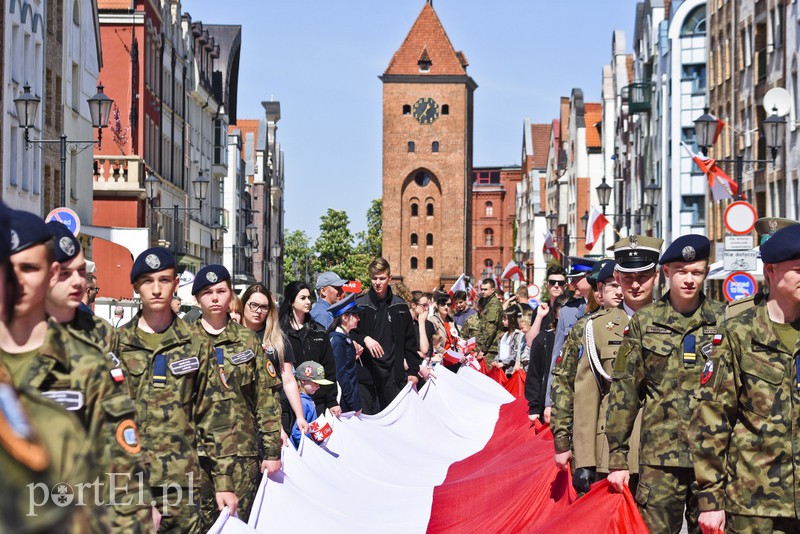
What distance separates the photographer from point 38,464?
2469 millimetres

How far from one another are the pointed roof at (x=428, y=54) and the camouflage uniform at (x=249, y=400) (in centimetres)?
12111

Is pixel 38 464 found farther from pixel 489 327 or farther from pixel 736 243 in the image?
pixel 489 327

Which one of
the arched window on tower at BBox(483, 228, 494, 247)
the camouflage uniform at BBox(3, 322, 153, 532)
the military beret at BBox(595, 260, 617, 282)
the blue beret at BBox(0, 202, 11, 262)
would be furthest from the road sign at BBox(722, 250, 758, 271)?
the arched window on tower at BBox(483, 228, 494, 247)

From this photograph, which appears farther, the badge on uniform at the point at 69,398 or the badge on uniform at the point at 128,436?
the badge on uniform at the point at 128,436

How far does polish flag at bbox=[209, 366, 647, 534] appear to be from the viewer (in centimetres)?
842

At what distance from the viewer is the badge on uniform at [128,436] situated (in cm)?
416

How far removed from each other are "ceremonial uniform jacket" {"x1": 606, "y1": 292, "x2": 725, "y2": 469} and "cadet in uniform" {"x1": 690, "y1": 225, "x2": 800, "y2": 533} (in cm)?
104

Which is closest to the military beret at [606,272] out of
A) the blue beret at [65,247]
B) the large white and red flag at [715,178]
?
the blue beret at [65,247]

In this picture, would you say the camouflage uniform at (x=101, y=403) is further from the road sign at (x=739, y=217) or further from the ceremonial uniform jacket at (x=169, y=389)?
the road sign at (x=739, y=217)

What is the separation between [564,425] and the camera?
28.9 feet

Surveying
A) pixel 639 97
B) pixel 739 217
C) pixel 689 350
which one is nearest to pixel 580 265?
pixel 689 350

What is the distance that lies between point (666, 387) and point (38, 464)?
517 cm

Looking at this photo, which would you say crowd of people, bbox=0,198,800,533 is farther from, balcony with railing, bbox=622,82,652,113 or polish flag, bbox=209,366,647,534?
balcony with railing, bbox=622,82,652,113

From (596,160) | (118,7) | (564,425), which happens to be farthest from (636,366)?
(596,160)
